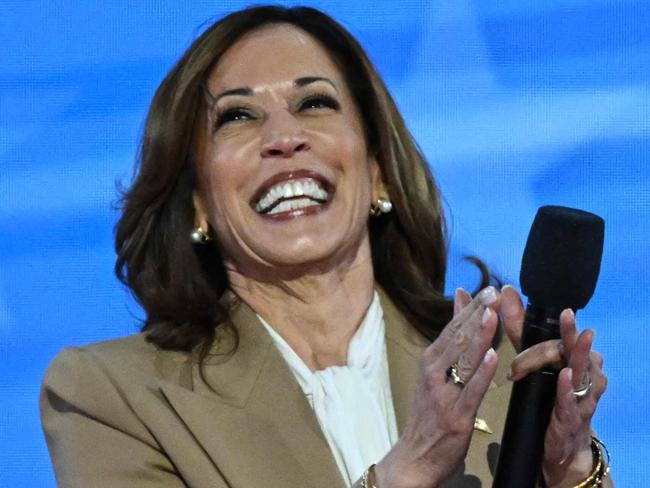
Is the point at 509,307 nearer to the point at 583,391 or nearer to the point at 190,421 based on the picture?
the point at 583,391

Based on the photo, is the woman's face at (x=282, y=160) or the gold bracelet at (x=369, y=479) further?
the woman's face at (x=282, y=160)

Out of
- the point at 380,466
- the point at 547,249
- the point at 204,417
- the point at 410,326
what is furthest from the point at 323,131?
the point at 547,249

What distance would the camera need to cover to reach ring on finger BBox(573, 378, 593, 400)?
5.80 feet

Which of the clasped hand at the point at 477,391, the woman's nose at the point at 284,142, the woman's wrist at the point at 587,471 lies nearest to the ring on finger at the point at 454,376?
the clasped hand at the point at 477,391

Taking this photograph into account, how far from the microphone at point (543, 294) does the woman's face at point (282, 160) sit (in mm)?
753

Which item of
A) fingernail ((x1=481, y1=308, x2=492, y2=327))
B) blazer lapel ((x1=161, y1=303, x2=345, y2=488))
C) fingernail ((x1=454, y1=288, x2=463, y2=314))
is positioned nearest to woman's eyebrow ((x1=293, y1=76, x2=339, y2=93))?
blazer lapel ((x1=161, y1=303, x2=345, y2=488))

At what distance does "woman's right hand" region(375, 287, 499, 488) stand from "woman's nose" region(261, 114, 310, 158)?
604 mm

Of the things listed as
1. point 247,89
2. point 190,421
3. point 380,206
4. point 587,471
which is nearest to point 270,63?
point 247,89

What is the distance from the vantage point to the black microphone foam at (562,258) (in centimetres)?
159

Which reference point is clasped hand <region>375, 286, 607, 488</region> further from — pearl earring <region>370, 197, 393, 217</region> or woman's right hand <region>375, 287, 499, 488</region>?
pearl earring <region>370, 197, 393, 217</region>

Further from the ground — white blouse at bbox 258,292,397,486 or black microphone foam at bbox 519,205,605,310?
white blouse at bbox 258,292,397,486

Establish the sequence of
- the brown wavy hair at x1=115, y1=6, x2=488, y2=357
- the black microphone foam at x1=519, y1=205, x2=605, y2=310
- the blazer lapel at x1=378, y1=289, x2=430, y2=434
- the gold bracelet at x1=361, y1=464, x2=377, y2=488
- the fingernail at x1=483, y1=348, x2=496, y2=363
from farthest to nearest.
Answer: the brown wavy hair at x1=115, y1=6, x2=488, y2=357, the blazer lapel at x1=378, y1=289, x2=430, y2=434, the gold bracelet at x1=361, y1=464, x2=377, y2=488, the fingernail at x1=483, y1=348, x2=496, y2=363, the black microphone foam at x1=519, y1=205, x2=605, y2=310

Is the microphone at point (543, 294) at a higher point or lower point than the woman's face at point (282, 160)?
lower

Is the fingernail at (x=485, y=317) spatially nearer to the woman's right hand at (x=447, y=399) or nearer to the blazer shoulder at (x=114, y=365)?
the woman's right hand at (x=447, y=399)
